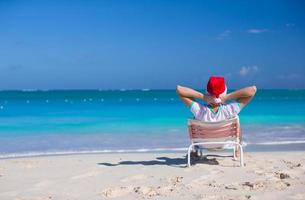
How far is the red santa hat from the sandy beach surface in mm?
→ 1020

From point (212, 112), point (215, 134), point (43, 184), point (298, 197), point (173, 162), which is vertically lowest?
point (298, 197)

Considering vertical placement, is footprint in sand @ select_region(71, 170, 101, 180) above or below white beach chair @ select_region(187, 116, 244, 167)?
below

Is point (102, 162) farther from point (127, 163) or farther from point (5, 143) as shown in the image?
point (5, 143)

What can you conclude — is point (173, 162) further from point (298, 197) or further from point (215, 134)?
point (298, 197)

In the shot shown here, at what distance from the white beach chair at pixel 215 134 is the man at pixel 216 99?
157mm

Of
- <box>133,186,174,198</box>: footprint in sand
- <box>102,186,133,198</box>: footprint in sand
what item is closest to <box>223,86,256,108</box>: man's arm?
<box>133,186,174,198</box>: footprint in sand

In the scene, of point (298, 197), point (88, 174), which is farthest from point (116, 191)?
point (298, 197)

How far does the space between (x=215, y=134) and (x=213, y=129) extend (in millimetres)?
89

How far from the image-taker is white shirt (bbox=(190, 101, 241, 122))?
657 cm

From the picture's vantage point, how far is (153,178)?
5801 millimetres

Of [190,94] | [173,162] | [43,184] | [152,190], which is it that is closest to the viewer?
[152,190]

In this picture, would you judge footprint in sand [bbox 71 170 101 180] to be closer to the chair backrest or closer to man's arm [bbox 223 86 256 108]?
the chair backrest

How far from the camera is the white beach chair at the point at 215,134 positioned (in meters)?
6.46

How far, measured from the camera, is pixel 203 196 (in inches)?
190
